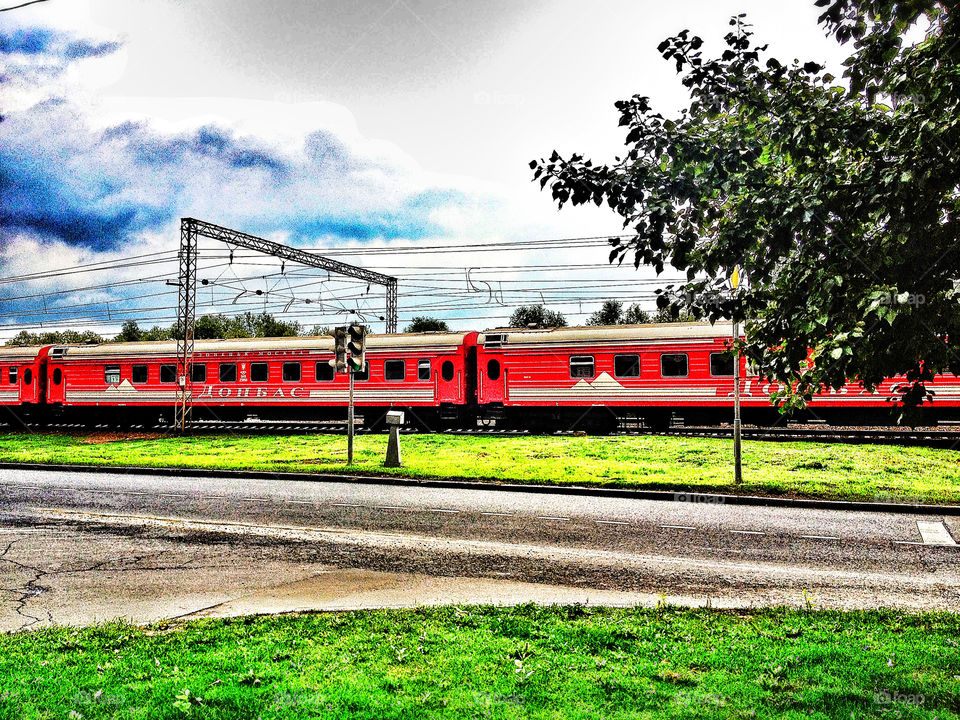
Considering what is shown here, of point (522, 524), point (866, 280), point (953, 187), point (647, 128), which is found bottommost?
point (522, 524)

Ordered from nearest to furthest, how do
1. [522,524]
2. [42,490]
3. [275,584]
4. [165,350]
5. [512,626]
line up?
[512,626]
[275,584]
[522,524]
[42,490]
[165,350]

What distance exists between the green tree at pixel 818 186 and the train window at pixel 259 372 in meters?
26.0

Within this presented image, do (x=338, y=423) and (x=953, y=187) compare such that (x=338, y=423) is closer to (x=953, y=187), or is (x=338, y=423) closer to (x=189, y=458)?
(x=189, y=458)

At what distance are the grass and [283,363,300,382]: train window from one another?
23.5 meters

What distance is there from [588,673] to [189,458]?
56.2 feet

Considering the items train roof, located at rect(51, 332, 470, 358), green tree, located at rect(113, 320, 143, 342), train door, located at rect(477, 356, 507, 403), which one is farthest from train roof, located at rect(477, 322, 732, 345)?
green tree, located at rect(113, 320, 143, 342)

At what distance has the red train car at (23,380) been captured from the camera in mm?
33750

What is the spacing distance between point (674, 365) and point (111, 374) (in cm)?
2395

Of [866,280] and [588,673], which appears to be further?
[866,280]

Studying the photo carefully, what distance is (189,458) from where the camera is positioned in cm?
1942

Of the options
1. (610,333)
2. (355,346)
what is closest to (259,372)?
(355,346)

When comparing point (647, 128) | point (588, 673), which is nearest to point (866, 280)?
point (647, 128)

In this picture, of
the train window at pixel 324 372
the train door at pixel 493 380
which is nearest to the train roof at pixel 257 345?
the train window at pixel 324 372

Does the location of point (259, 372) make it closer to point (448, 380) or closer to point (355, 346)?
point (448, 380)
